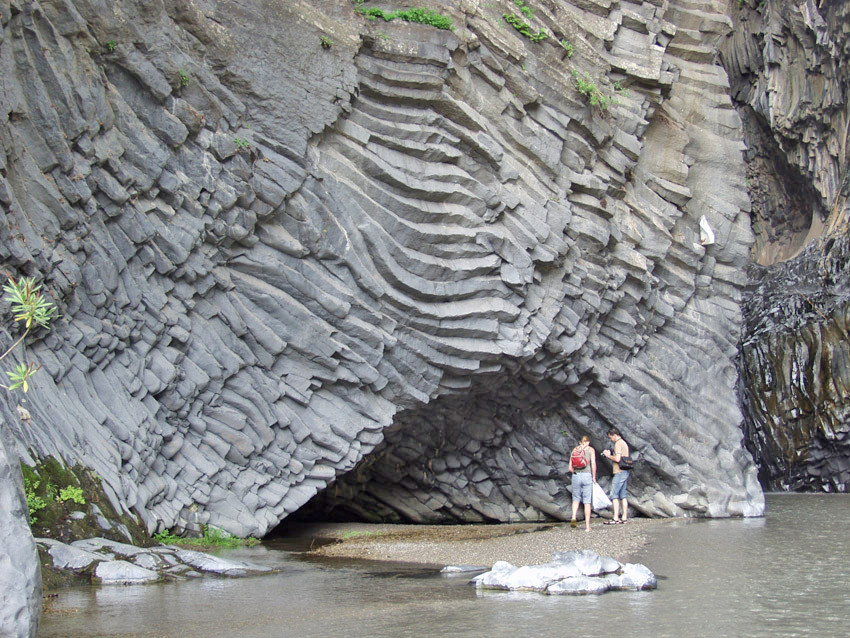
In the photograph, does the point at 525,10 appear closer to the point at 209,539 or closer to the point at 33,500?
the point at 209,539

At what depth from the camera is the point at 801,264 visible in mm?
24469

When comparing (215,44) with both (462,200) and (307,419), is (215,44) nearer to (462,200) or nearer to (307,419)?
(462,200)

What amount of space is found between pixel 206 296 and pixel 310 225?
2131 mm

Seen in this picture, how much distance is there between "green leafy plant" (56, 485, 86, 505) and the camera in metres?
9.68

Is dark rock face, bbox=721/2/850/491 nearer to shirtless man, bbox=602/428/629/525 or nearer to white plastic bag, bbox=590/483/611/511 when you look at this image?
shirtless man, bbox=602/428/629/525

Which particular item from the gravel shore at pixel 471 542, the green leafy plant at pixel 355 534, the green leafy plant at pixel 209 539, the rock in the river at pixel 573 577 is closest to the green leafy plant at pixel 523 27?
the gravel shore at pixel 471 542

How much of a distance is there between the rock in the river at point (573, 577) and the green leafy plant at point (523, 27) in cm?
1256

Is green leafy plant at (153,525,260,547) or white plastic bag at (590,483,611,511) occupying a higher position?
white plastic bag at (590,483,611,511)

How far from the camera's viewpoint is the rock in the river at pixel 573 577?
24.8 ft

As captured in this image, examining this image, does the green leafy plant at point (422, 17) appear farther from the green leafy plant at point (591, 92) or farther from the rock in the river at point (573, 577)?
the rock in the river at point (573, 577)

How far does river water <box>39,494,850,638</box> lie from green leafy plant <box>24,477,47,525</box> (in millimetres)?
1402

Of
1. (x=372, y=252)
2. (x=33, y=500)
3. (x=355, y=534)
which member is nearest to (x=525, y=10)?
(x=372, y=252)

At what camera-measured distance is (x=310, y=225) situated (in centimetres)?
1449

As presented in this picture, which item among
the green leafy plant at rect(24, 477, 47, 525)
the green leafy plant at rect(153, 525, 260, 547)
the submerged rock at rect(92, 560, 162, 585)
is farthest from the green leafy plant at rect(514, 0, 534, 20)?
the submerged rock at rect(92, 560, 162, 585)
